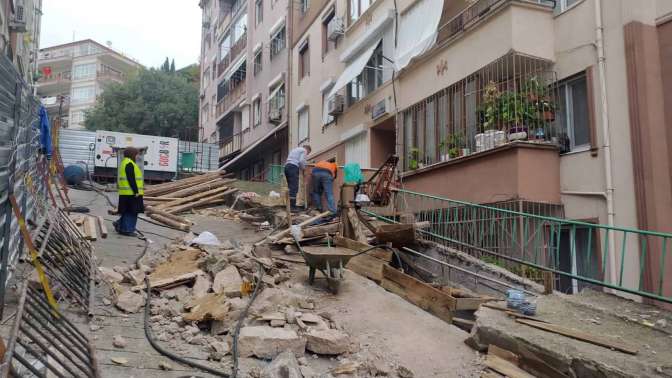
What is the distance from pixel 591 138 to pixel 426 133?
13.7ft

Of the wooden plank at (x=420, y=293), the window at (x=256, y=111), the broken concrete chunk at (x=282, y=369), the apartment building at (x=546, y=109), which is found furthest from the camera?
the window at (x=256, y=111)

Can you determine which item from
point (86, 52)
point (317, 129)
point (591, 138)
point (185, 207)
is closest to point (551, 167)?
point (591, 138)

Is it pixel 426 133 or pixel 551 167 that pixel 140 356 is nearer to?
pixel 551 167

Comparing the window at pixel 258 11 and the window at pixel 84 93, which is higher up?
the window at pixel 84 93

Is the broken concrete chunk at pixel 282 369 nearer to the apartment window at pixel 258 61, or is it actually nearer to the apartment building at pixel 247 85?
the apartment building at pixel 247 85

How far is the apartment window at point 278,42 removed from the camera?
78.2 feet

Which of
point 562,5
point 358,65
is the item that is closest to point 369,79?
point 358,65

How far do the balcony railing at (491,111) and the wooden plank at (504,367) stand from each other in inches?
198

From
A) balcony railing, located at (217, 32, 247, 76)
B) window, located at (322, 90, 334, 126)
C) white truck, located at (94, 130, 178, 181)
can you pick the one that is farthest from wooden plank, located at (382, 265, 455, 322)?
balcony railing, located at (217, 32, 247, 76)

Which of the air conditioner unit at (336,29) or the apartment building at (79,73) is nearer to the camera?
the air conditioner unit at (336,29)

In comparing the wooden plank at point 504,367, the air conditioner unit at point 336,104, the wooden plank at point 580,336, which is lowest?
the wooden plank at point 504,367

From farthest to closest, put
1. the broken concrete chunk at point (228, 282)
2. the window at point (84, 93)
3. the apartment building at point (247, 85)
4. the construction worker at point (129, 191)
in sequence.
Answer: the window at point (84, 93) < the apartment building at point (247, 85) < the construction worker at point (129, 191) < the broken concrete chunk at point (228, 282)

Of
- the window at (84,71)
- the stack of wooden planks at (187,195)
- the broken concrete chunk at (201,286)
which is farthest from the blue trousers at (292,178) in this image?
the window at (84,71)

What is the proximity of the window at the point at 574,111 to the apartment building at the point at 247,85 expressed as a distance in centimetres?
1494
